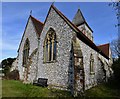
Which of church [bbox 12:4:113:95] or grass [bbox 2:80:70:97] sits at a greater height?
church [bbox 12:4:113:95]

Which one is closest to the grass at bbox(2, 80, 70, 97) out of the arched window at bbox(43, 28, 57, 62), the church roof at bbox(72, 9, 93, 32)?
the arched window at bbox(43, 28, 57, 62)

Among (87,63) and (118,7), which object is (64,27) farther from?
(118,7)

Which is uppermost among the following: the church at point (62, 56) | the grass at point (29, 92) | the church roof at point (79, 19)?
the church roof at point (79, 19)

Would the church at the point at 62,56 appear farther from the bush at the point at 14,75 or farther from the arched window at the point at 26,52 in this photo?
the bush at the point at 14,75

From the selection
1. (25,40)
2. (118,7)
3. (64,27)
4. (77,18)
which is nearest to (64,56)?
(64,27)

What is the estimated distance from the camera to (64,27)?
55.1ft

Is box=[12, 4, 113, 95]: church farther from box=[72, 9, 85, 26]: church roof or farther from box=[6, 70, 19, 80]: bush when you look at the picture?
box=[72, 9, 85, 26]: church roof

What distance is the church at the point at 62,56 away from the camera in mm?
14812

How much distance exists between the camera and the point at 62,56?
16328 mm

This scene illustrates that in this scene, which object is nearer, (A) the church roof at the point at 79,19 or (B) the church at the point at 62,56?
(B) the church at the point at 62,56

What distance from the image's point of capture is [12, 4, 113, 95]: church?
A: 14812 mm

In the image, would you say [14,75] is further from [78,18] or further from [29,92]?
[78,18]

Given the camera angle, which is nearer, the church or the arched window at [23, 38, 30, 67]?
the church

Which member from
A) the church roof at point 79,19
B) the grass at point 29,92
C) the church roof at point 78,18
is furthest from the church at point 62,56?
the church roof at point 78,18
